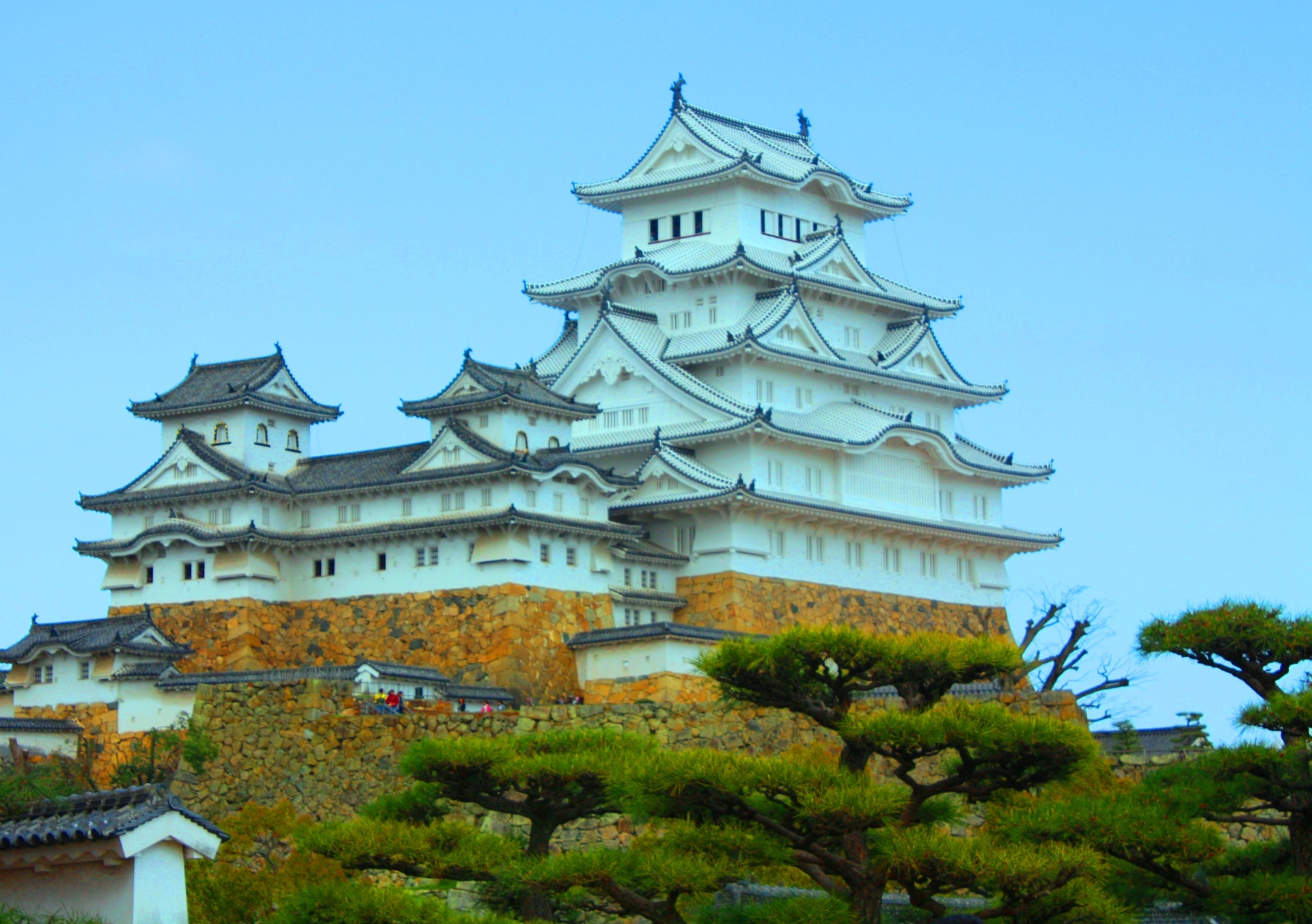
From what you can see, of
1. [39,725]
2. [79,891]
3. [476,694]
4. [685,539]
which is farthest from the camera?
[685,539]

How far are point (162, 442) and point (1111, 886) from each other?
3291 centimetres

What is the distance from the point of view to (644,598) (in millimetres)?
49000

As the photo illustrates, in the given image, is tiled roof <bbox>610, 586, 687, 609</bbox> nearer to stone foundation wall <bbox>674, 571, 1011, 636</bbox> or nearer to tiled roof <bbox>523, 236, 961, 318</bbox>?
stone foundation wall <bbox>674, 571, 1011, 636</bbox>

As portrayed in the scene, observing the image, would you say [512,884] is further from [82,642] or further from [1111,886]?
[82,642]

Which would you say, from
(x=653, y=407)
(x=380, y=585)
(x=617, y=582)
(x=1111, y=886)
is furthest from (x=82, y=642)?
(x=1111, y=886)

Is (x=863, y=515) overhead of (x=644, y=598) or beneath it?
overhead

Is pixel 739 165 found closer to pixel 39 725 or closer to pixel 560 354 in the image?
pixel 560 354

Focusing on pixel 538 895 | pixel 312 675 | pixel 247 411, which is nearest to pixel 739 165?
pixel 247 411

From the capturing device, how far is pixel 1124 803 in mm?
23250

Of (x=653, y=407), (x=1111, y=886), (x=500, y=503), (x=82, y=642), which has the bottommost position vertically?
(x=1111, y=886)

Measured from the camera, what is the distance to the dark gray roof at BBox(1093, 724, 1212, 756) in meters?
34.3

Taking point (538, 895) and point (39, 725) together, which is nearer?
point (538, 895)

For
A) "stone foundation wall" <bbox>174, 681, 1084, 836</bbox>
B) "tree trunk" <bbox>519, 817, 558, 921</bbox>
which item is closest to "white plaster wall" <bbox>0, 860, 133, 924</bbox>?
"tree trunk" <bbox>519, 817, 558, 921</bbox>

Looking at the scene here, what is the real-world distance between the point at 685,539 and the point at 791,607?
10.2 ft
